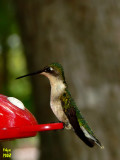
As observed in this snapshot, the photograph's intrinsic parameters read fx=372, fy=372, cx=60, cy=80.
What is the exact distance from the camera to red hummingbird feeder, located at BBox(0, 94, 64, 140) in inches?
89.4

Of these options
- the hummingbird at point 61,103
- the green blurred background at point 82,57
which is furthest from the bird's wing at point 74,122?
the green blurred background at point 82,57

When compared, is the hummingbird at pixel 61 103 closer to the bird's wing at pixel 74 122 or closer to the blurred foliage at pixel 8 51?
the bird's wing at pixel 74 122

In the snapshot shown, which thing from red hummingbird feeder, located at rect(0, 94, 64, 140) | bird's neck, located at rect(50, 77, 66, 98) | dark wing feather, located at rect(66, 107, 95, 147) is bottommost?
dark wing feather, located at rect(66, 107, 95, 147)

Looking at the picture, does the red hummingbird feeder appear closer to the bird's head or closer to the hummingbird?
the hummingbird

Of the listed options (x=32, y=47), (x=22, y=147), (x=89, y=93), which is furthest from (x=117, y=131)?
(x=22, y=147)

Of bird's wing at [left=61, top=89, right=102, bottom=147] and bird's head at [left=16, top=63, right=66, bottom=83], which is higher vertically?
bird's head at [left=16, top=63, right=66, bottom=83]

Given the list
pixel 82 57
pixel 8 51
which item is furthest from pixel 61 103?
pixel 8 51

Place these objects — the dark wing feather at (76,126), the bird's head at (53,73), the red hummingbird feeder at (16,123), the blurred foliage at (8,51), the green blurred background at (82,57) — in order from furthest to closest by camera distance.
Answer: the blurred foliage at (8,51), the green blurred background at (82,57), the bird's head at (53,73), the dark wing feather at (76,126), the red hummingbird feeder at (16,123)

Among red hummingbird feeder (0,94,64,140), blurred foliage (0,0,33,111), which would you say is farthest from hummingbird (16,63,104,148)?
blurred foliage (0,0,33,111)

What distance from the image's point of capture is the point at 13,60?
1418 centimetres

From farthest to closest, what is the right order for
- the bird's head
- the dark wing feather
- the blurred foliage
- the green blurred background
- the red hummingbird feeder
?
1. the blurred foliage
2. the green blurred background
3. the bird's head
4. the dark wing feather
5. the red hummingbird feeder

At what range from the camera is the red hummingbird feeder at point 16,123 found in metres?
2.27

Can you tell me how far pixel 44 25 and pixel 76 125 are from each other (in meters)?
3.97

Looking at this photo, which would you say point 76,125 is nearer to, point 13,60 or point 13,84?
point 13,84
